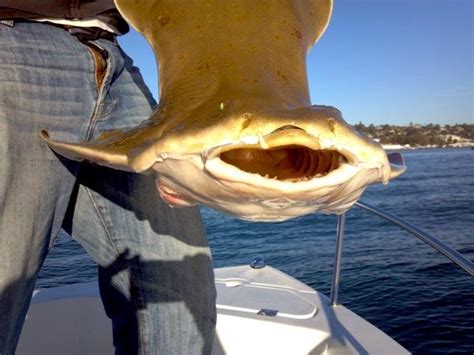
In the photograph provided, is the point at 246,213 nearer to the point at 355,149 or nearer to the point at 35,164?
the point at 355,149

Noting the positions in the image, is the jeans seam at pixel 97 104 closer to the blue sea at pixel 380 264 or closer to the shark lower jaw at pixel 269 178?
the shark lower jaw at pixel 269 178

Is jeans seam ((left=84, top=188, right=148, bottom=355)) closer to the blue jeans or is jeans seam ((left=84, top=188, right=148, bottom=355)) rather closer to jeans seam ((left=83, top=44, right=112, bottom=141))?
the blue jeans

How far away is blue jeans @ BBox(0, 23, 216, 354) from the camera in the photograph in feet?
4.01

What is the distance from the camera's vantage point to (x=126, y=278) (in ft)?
5.44

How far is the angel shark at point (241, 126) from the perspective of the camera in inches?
28.9

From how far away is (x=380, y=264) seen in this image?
11469 mm

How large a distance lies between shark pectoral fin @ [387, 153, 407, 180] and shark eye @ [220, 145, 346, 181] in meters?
0.15

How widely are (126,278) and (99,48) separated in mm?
743

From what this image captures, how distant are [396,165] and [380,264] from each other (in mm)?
11151

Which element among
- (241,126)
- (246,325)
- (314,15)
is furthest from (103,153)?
(246,325)

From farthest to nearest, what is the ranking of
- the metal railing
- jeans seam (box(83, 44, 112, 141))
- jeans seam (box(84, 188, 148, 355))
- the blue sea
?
1. the blue sea
2. the metal railing
3. jeans seam (box(84, 188, 148, 355))
4. jeans seam (box(83, 44, 112, 141))

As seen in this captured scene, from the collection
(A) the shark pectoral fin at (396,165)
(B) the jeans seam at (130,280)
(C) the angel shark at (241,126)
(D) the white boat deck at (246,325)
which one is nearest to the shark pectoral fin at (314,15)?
(C) the angel shark at (241,126)

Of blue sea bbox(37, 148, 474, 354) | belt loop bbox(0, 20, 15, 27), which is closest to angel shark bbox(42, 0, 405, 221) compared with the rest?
belt loop bbox(0, 20, 15, 27)

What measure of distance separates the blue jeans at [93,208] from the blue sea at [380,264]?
641 centimetres
